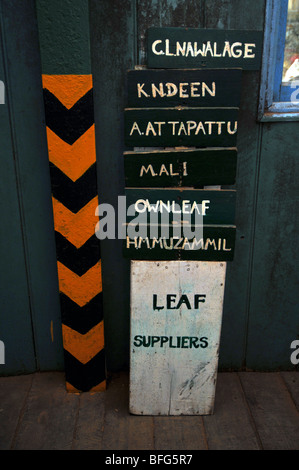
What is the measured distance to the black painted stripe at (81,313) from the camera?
224cm

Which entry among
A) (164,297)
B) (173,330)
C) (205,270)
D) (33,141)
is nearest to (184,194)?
(205,270)

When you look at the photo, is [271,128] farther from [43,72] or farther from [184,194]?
[43,72]

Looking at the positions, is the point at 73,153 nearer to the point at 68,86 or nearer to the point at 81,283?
the point at 68,86

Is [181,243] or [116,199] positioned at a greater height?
[116,199]

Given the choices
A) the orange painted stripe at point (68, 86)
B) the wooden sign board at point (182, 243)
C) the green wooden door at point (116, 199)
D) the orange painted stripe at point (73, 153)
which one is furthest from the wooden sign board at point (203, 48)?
the wooden sign board at point (182, 243)

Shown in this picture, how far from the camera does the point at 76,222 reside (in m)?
2.11

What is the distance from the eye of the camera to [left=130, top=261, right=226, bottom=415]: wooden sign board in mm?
2055

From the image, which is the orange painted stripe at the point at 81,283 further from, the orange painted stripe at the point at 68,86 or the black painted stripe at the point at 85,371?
the orange painted stripe at the point at 68,86

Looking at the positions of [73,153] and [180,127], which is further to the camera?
[73,153]

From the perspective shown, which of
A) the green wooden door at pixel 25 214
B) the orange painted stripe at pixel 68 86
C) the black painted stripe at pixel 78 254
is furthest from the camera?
the black painted stripe at pixel 78 254

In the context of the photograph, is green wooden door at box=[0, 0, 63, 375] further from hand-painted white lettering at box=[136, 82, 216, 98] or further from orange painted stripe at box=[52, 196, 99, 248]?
hand-painted white lettering at box=[136, 82, 216, 98]

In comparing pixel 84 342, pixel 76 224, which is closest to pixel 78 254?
pixel 76 224

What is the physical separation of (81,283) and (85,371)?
0.54 meters

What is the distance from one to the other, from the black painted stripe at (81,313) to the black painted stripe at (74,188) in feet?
1.67
